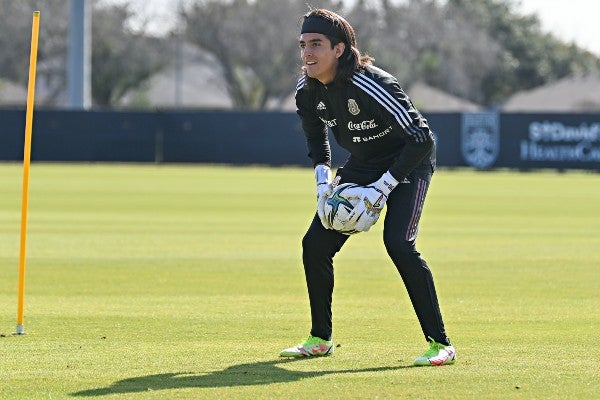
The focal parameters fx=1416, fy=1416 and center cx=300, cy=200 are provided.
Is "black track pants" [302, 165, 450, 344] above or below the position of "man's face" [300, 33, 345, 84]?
below

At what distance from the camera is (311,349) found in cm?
902

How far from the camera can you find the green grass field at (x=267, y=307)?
316 inches

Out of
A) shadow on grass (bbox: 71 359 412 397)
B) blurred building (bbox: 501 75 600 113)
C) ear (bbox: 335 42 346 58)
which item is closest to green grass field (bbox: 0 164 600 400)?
shadow on grass (bbox: 71 359 412 397)

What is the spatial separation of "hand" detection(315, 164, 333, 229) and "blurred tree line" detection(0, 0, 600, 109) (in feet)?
238

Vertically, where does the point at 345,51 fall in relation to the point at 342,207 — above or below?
above

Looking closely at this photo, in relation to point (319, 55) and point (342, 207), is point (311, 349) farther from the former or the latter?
point (319, 55)

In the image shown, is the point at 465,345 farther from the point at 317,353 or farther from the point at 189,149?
the point at 189,149

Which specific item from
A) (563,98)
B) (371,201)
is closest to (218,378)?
(371,201)

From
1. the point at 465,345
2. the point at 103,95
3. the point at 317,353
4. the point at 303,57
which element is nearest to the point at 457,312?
the point at 465,345

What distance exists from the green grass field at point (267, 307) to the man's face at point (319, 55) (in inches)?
70.8

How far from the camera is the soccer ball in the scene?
8.70 meters

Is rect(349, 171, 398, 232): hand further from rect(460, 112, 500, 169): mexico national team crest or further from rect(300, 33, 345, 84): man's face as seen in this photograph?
rect(460, 112, 500, 169): mexico national team crest

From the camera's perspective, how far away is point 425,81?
100562 mm

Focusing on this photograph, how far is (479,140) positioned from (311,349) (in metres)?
38.1
